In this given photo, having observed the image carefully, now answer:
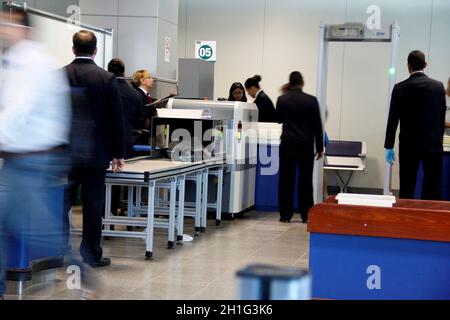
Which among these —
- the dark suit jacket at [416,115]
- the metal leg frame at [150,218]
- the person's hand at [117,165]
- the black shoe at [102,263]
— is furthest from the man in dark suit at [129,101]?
the dark suit jacket at [416,115]

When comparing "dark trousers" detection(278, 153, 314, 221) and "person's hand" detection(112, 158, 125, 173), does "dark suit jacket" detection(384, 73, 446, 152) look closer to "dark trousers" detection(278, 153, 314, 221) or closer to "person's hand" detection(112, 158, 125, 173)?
"dark trousers" detection(278, 153, 314, 221)

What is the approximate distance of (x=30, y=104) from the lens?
12.7ft

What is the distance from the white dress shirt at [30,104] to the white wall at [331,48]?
807cm

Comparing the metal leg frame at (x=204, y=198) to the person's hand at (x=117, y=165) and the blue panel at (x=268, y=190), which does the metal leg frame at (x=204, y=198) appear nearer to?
the blue panel at (x=268, y=190)

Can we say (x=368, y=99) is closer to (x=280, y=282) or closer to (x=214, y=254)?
(x=214, y=254)

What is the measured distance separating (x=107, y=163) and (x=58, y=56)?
3.20 m

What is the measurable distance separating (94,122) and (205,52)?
20.0ft

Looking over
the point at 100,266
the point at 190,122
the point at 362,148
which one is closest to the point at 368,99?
the point at 362,148

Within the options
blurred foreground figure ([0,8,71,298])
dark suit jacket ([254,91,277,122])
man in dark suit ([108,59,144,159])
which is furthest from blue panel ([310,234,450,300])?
dark suit jacket ([254,91,277,122])

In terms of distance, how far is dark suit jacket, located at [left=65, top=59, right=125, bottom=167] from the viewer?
5348 millimetres

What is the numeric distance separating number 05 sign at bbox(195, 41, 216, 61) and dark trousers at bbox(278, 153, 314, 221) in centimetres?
326

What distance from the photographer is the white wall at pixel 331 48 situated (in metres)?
11.4

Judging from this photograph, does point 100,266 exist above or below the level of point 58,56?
below

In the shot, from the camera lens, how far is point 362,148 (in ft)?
37.1
